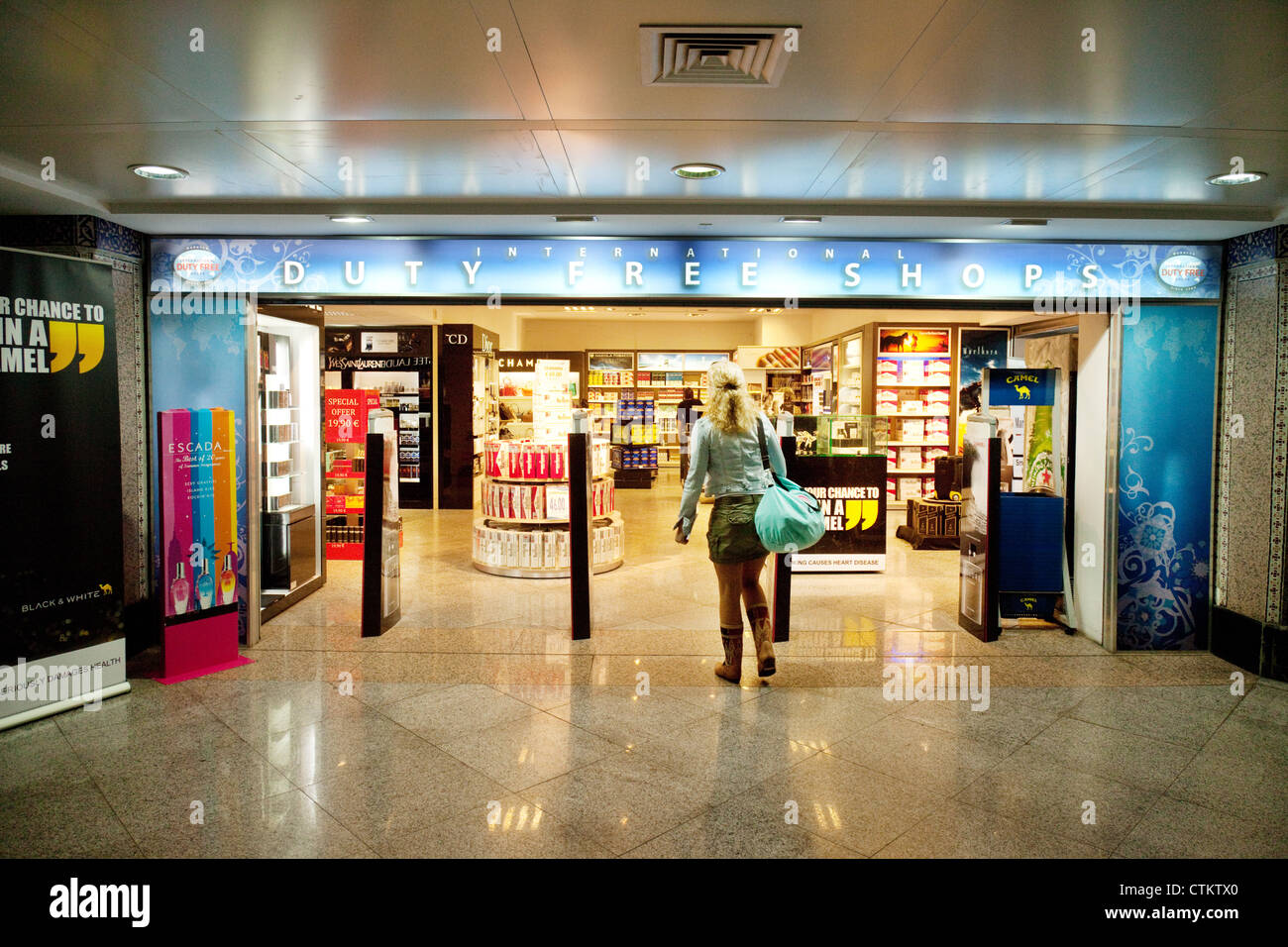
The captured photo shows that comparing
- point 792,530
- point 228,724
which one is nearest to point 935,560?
point 792,530

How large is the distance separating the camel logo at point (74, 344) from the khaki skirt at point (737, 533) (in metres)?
3.63

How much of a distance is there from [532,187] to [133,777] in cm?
363

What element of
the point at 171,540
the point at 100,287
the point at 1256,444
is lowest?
the point at 171,540

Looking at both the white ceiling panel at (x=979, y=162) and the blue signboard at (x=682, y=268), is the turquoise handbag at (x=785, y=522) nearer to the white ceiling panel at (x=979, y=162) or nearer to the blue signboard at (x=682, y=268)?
the blue signboard at (x=682, y=268)

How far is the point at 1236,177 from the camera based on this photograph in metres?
4.14

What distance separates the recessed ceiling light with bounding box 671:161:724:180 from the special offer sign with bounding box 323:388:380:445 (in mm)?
5416

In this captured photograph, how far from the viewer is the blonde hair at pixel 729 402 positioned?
14.9ft

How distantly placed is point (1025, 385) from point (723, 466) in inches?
113

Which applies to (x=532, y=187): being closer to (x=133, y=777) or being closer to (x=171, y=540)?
(x=171, y=540)

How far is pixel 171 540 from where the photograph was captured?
4.75 metres

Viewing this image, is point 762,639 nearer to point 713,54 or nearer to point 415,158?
point 713,54
